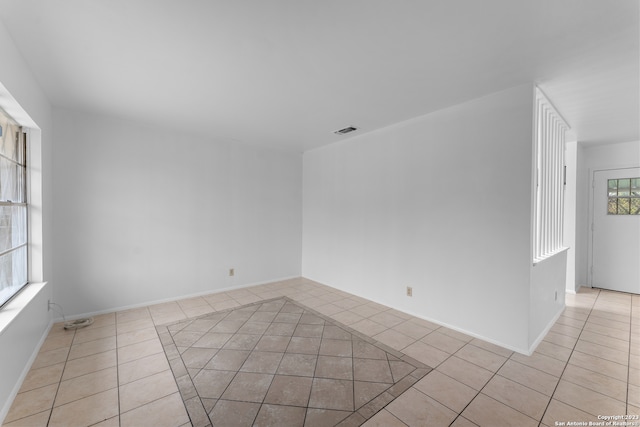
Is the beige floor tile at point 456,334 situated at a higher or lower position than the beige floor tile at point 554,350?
lower

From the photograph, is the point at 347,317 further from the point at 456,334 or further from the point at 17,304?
the point at 17,304

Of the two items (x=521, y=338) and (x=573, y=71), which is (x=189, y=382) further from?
(x=573, y=71)

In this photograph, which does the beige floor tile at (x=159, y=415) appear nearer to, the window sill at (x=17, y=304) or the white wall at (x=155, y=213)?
the window sill at (x=17, y=304)

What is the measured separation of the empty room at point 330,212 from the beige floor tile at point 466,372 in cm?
3

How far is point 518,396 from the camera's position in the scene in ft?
6.49

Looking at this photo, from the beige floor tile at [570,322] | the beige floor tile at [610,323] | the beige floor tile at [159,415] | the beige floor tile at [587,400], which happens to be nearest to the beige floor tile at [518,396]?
the beige floor tile at [587,400]

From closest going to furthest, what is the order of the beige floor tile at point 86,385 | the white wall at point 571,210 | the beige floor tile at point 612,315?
1. the beige floor tile at point 86,385
2. the beige floor tile at point 612,315
3. the white wall at point 571,210

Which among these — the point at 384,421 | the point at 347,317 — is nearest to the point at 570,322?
the point at 347,317

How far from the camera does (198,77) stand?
243cm

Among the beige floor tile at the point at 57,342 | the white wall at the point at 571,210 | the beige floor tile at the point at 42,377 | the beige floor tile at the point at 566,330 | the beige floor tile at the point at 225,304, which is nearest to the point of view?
the beige floor tile at the point at 42,377

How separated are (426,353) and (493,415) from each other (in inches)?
31.1

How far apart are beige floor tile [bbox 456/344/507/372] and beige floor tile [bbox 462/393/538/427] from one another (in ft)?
1.57

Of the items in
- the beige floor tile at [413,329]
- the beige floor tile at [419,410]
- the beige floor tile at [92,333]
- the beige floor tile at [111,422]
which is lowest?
the beige floor tile at [419,410]

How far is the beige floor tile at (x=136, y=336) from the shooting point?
2.77 metres
